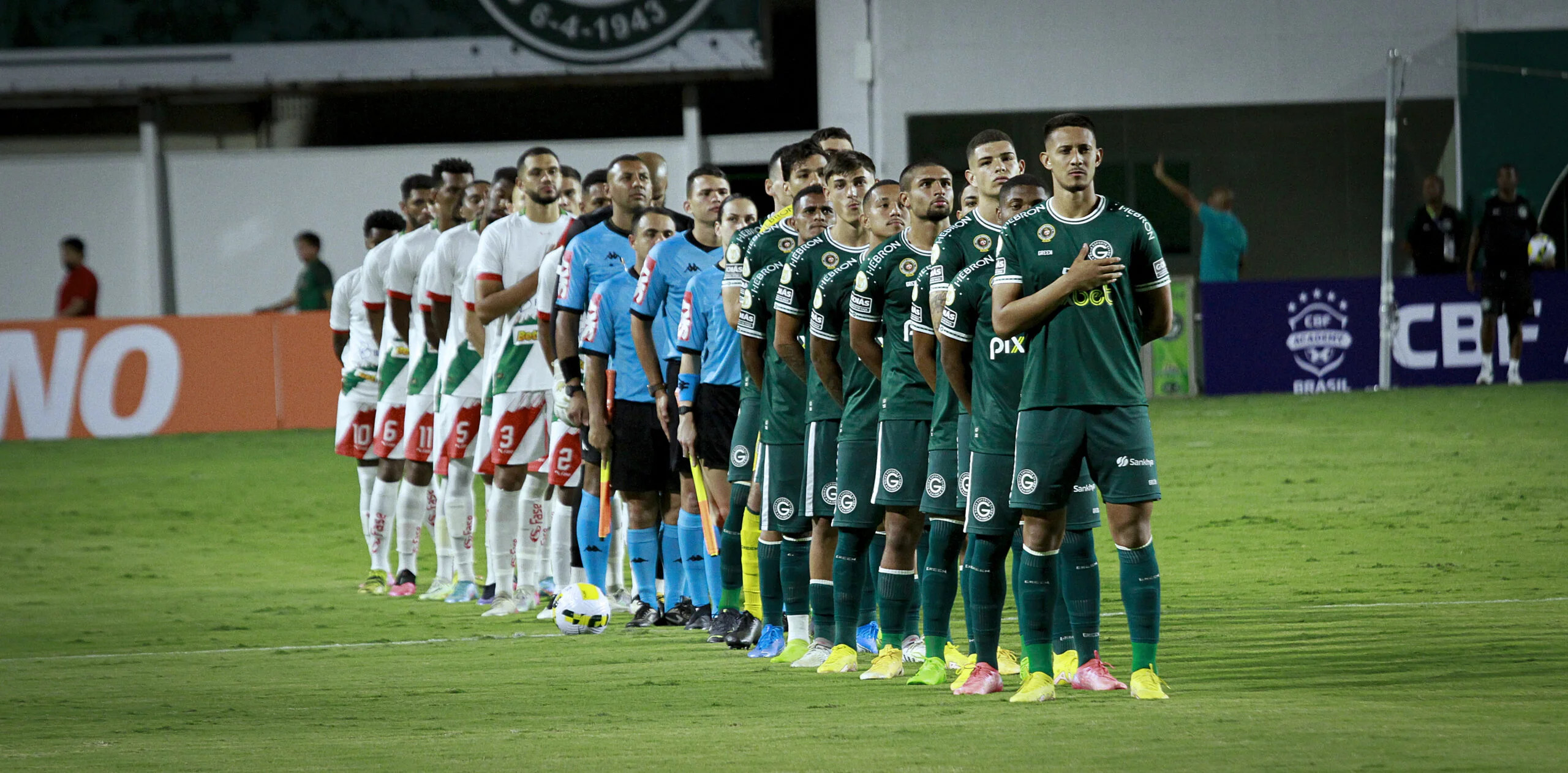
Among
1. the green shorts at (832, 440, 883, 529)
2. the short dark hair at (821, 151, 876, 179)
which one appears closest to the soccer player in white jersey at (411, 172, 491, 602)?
the short dark hair at (821, 151, 876, 179)

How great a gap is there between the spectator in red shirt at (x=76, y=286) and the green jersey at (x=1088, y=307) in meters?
19.8

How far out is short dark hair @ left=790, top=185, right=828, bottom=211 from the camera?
334 inches

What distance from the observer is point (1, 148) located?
28.2 meters

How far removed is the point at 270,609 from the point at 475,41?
610 inches

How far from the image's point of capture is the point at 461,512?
11281mm

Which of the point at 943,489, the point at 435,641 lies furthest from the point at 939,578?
the point at 435,641

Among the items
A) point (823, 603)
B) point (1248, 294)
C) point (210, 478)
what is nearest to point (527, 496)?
point (823, 603)

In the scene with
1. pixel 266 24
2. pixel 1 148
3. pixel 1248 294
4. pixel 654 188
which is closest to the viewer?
pixel 654 188

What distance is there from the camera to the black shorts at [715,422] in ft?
30.5

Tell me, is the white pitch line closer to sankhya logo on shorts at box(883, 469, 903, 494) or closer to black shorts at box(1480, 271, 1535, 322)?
sankhya logo on shorts at box(883, 469, 903, 494)

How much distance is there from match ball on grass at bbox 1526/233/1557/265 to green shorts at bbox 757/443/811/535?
15.9m

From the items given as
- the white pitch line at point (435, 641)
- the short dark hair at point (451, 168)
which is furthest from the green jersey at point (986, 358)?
the short dark hair at point (451, 168)

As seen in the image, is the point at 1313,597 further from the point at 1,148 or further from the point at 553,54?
the point at 1,148

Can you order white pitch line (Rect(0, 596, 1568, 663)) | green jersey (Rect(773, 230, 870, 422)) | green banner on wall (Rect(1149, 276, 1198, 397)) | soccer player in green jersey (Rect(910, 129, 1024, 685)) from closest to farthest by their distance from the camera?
soccer player in green jersey (Rect(910, 129, 1024, 685))
green jersey (Rect(773, 230, 870, 422))
white pitch line (Rect(0, 596, 1568, 663))
green banner on wall (Rect(1149, 276, 1198, 397))
